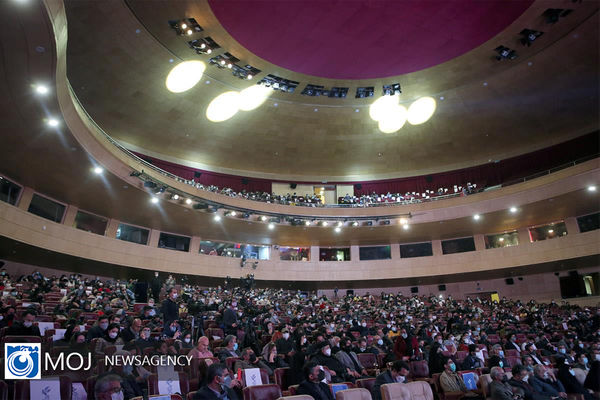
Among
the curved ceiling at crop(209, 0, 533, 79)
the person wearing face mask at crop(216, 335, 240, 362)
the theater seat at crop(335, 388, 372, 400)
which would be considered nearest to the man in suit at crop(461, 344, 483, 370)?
the theater seat at crop(335, 388, 372, 400)

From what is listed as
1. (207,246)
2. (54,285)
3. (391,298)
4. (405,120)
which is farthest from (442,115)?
(54,285)

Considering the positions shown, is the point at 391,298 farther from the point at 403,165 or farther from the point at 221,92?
the point at 221,92

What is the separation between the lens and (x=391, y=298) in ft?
63.5

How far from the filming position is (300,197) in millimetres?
23734

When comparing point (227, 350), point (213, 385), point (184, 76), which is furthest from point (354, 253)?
point (213, 385)

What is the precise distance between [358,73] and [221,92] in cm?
639

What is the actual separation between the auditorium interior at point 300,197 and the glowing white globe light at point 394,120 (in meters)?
0.10

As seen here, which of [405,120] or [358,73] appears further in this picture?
[405,120]

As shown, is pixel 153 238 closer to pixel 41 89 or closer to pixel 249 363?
pixel 41 89

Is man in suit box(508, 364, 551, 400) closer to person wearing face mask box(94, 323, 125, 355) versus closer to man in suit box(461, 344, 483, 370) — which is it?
man in suit box(461, 344, 483, 370)

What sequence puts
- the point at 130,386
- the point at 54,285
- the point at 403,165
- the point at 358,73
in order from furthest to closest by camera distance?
1. the point at 403,165
2. the point at 358,73
3. the point at 54,285
4. the point at 130,386

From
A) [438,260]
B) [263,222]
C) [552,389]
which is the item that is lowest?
[552,389]

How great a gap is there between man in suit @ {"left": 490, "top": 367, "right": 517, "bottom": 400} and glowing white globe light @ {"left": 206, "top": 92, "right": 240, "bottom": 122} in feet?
54.2

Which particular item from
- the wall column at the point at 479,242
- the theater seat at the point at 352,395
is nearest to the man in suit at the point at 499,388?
the theater seat at the point at 352,395
